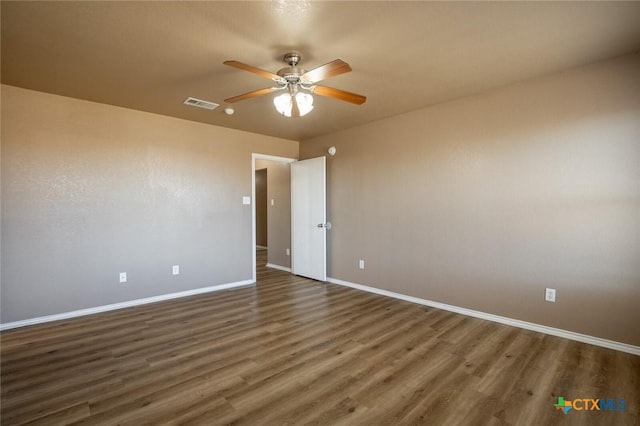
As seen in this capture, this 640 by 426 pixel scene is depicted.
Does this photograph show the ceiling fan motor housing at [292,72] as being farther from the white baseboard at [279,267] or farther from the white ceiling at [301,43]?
the white baseboard at [279,267]

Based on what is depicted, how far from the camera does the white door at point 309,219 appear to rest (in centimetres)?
512

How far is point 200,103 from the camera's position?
368cm

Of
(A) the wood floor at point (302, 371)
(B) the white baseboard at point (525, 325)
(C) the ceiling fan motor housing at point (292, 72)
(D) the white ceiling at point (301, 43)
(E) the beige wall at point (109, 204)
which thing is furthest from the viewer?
(E) the beige wall at point (109, 204)

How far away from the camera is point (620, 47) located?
2471 mm

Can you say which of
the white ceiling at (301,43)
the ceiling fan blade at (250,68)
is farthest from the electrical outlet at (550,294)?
the ceiling fan blade at (250,68)

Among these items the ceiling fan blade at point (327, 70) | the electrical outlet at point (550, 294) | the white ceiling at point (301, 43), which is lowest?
the electrical outlet at point (550, 294)

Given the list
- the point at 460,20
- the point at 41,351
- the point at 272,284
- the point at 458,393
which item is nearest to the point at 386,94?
the point at 460,20

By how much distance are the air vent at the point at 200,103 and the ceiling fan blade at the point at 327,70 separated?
1.85 meters

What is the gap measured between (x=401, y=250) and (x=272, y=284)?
222 centimetres

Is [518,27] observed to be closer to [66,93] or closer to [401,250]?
[401,250]

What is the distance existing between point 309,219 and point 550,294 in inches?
139

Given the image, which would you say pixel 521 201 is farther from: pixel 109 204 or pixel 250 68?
pixel 109 204

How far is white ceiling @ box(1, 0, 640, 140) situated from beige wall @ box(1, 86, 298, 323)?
49 cm

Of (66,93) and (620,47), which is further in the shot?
(66,93)
